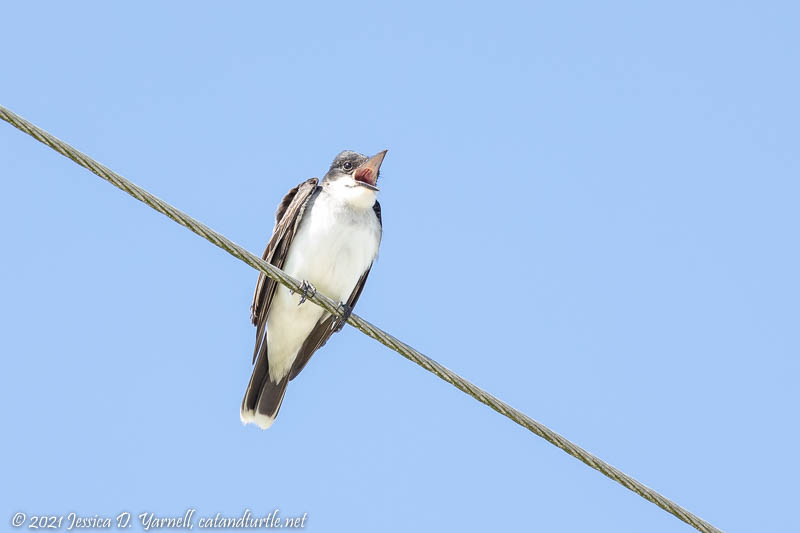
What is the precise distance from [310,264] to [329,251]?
0.21 m

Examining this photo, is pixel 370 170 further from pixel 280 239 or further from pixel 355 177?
pixel 280 239

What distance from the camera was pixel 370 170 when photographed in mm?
9664

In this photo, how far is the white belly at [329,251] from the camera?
9.39 metres

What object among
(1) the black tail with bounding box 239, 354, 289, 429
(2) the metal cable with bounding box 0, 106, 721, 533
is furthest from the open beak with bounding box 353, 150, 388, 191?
(2) the metal cable with bounding box 0, 106, 721, 533

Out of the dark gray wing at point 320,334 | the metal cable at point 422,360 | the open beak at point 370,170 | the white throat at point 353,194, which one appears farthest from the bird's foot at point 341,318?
the metal cable at point 422,360

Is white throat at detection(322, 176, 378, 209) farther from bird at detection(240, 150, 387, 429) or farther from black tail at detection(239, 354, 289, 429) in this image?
black tail at detection(239, 354, 289, 429)

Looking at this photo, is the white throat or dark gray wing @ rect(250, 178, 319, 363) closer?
the white throat

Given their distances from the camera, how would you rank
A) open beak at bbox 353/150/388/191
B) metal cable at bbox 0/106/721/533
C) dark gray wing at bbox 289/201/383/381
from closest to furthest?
metal cable at bbox 0/106/721/533
open beak at bbox 353/150/388/191
dark gray wing at bbox 289/201/383/381

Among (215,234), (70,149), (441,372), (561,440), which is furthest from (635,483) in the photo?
(70,149)

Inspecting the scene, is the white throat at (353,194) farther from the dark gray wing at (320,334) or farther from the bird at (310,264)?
the dark gray wing at (320,334)

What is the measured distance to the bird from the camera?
941 cm

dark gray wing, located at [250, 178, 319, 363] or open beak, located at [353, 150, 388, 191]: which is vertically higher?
open beak, located at [353, 150, 388, 191]

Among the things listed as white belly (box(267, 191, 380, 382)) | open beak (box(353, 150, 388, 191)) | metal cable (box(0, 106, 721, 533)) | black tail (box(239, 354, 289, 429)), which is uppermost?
open beak (box(353, 150, 388, 191))

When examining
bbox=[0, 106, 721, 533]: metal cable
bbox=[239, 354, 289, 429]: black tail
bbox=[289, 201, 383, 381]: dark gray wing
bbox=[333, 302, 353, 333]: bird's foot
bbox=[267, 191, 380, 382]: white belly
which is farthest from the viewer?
bbox=[239, 354, 289, 429]: black tail
